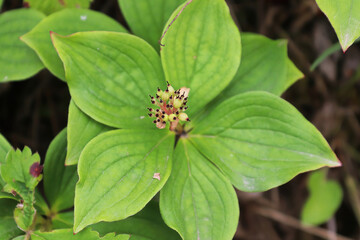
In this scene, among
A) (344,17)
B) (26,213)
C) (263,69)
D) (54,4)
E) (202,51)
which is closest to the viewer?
(344,17)

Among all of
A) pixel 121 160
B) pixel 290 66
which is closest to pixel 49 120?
pixel 121 160

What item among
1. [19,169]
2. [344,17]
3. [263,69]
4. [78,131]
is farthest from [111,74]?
[344,17]

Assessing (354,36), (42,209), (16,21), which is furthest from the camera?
(16,21)

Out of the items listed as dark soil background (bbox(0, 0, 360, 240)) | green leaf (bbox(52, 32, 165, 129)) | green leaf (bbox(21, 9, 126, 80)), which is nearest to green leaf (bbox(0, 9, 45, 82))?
green leaf (bbox(21, 9, 126, 80))

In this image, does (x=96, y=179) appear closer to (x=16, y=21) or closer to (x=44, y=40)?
(x=44, y=40)

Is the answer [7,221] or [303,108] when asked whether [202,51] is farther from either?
[303,108]

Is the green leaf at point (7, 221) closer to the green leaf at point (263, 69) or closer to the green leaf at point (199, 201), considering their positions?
the green leaf at point (199, 201)
